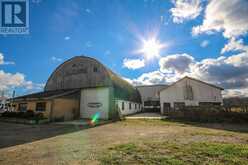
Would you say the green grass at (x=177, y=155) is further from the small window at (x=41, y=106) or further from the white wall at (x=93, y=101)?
the small window at (x=41, y=106)

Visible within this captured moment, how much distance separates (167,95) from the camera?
25.9 metres

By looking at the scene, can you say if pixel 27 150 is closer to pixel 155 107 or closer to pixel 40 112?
pixel 40 112

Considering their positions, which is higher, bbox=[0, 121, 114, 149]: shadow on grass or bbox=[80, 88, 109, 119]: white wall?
bbox=[80, 88, 109, 119]: white wall

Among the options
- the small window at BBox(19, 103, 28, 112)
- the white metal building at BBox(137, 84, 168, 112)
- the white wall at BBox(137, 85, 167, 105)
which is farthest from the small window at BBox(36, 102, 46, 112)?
the white wall at BBox(137, 85, 167, 105)

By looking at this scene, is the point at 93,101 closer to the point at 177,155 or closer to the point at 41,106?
the point at 41,106

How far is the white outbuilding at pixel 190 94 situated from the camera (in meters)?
24.3

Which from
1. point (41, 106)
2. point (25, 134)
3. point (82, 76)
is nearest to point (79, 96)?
point (82, 76)

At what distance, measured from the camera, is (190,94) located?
81.7 feet

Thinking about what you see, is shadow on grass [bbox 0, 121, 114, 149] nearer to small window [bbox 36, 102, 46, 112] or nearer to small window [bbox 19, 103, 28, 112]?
small window [bbox 36, 102, 46, 112]

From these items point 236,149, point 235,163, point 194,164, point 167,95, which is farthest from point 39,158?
point 167,95

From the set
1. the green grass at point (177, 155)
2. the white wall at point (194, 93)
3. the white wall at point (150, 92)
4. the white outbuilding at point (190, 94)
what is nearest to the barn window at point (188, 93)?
the white outbuilding at point (190, 94)

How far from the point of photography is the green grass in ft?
14.0

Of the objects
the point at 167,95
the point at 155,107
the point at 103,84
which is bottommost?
the point at 155,107

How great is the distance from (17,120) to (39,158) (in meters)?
14.7
